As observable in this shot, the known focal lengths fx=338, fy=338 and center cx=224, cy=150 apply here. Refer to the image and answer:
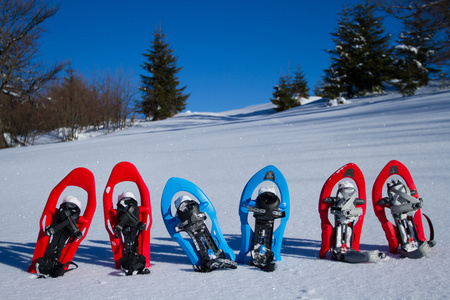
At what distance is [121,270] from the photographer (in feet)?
7.75

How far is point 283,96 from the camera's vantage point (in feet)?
85.4

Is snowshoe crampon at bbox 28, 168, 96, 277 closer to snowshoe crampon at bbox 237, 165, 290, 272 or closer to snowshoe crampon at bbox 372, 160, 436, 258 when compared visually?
snowshoe crampon at bbox 237, 165, 290, 272

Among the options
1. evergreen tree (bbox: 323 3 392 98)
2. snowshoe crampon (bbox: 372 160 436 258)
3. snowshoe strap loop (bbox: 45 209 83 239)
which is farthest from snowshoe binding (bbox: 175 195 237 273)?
evergreen tree (bbox: 323 3 392 98)

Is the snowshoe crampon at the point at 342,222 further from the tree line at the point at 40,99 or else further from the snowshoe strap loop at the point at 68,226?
the tree line at the point at 40,99

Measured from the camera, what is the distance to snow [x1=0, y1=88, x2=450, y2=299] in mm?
1941

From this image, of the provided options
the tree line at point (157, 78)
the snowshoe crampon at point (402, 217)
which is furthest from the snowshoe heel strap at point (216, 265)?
the tree line at point (157, 78)

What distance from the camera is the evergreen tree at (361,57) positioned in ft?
73.9

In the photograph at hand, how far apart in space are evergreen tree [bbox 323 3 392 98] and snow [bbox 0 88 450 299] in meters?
14.8

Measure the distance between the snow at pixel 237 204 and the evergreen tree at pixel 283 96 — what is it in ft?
55.6

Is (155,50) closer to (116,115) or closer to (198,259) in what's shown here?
(116,115)

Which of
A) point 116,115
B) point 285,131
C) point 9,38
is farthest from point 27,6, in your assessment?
point 285,131

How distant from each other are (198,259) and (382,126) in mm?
6173

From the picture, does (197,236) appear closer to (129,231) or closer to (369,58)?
(129,231)

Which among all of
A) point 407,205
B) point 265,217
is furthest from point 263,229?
point 407,205
